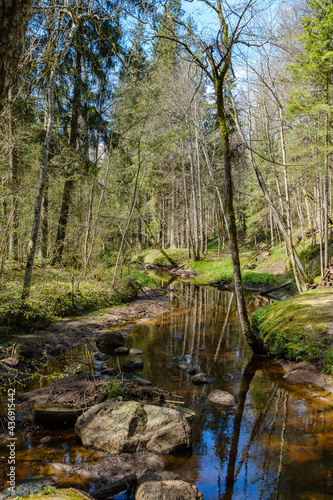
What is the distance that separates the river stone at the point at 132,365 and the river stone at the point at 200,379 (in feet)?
4.01

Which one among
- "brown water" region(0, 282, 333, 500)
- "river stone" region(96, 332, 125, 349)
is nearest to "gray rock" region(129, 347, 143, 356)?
"brown water" region(0, 282, 333, 500)

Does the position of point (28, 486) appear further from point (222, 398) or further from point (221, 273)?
point (221, 273)

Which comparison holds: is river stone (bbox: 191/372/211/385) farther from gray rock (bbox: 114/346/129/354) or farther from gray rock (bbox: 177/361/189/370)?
gray rock (bbox: 114/346/129/354)

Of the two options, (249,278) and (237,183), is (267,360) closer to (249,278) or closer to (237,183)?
(249,278)

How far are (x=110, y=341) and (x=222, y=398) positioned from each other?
3517 mm

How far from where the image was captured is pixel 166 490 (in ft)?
9.40

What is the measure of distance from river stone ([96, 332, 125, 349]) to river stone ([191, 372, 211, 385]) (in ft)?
8.44

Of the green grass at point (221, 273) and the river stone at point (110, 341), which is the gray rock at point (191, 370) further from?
the green grass at point (221, 273)

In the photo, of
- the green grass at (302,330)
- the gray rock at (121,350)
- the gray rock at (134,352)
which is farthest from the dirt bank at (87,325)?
the green grass at (302,330)

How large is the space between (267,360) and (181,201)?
24254 millimetres

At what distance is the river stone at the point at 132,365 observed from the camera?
6.27 m

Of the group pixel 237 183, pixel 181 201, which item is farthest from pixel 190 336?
pixel 181 201

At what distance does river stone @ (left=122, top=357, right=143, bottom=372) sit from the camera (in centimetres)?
627

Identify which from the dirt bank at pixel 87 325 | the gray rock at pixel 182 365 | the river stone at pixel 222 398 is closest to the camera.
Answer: the river stone at pixel 222 398
